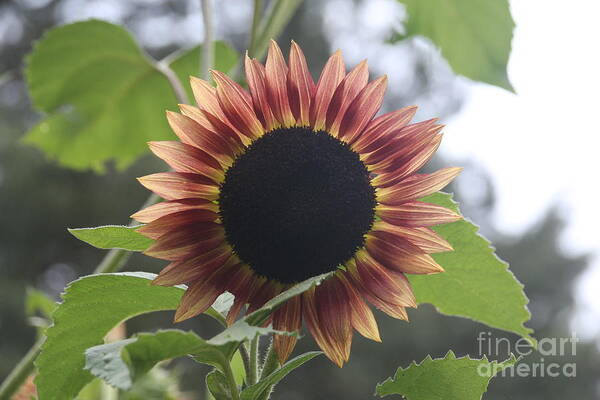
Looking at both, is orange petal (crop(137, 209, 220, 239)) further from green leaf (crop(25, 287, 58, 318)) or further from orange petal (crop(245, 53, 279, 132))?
green leaf (crop(25, 287, 58, 318))

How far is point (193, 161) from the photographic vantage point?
397 mm

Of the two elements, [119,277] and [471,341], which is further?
[471,341]

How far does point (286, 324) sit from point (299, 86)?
11 centimetres

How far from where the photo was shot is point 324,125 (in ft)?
1.31

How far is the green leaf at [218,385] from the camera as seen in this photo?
1.19 feet

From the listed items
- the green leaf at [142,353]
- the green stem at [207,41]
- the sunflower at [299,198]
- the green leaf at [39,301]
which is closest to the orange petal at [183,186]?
the sunflower at [299,198]

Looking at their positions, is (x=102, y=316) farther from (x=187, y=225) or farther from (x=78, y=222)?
(x=78, y=222)

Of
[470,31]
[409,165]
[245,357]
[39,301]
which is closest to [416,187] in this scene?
[409,165]

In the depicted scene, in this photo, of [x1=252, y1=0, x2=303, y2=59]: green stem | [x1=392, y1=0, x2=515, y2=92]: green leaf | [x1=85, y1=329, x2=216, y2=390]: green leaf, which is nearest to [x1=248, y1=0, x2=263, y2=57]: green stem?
[x1=252, y1=0, x2=303, y2=59]: green stem

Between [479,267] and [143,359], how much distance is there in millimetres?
221

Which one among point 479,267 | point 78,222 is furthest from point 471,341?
point 479,267

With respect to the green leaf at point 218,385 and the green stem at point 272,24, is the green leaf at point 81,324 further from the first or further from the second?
the green stem at point 272,24

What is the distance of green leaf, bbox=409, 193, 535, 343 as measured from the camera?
440 mm

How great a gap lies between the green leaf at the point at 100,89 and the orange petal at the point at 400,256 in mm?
506
